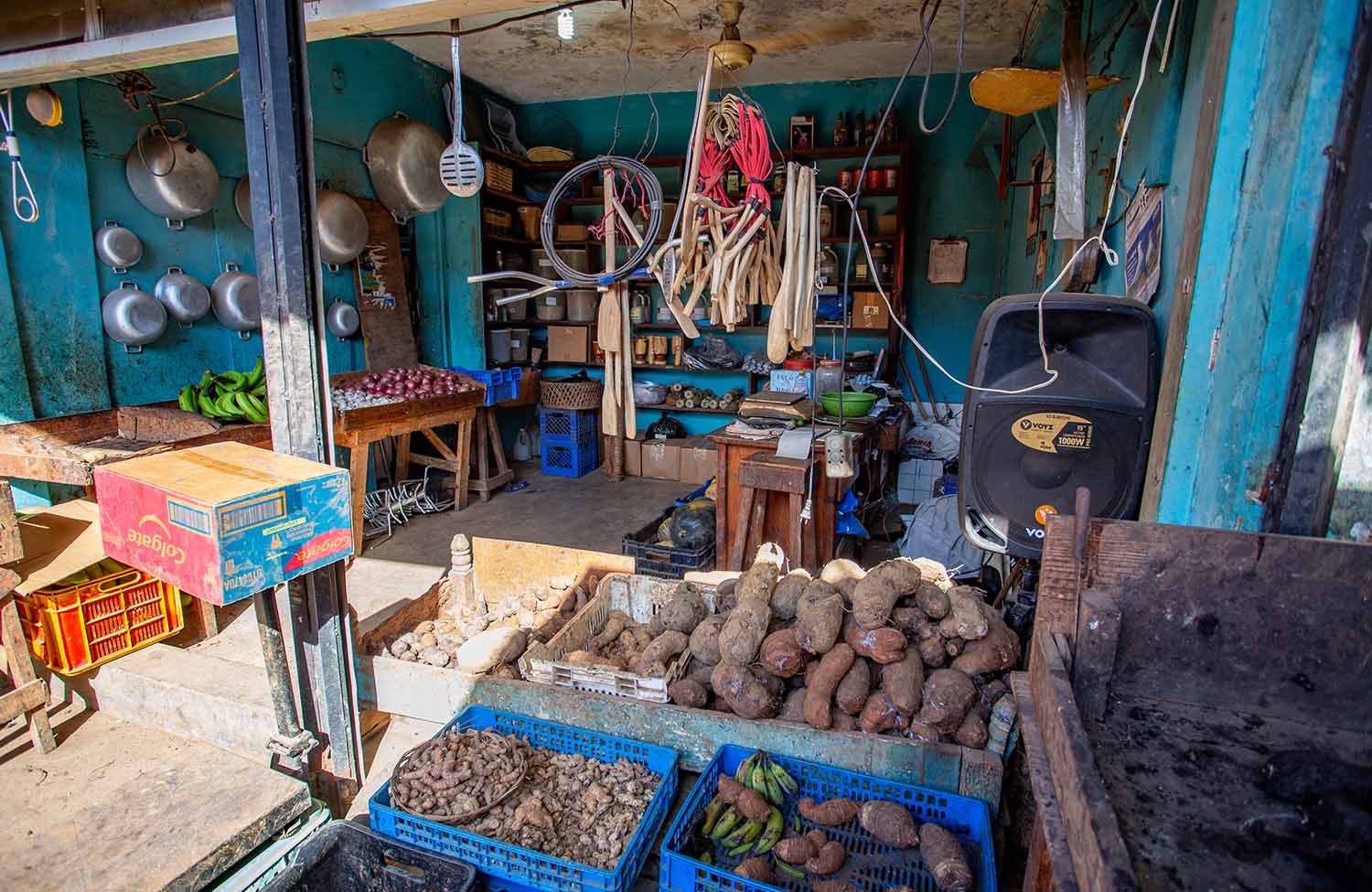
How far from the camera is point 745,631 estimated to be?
2121 mm

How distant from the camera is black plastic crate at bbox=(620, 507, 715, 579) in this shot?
337cm

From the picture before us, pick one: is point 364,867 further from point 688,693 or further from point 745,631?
point 745,631

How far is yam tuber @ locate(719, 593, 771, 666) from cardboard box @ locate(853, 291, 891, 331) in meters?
4.24

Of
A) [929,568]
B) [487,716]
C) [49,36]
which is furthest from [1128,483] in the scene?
[49,36]

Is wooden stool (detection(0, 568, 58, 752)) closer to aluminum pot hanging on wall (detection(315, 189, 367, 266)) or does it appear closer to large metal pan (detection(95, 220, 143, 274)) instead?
large metal pan (detection(95, 220, 143, 274))

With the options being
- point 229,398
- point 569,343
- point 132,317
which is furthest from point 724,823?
point 569,343

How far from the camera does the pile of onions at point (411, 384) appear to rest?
4.75m

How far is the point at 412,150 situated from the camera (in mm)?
5184

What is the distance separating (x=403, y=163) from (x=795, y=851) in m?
5.23

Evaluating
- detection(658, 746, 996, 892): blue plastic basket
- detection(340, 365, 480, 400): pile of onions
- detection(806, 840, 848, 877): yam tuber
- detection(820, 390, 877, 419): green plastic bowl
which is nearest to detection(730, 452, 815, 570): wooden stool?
detection(820, 390, 877, 419): green plastic bowl

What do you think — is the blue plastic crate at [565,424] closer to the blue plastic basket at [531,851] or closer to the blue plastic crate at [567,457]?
the blue plastic crate at [567,457]

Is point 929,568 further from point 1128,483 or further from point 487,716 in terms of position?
point 487,716

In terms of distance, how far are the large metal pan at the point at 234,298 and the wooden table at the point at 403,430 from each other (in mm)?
629

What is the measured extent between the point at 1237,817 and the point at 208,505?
1.77 meters
